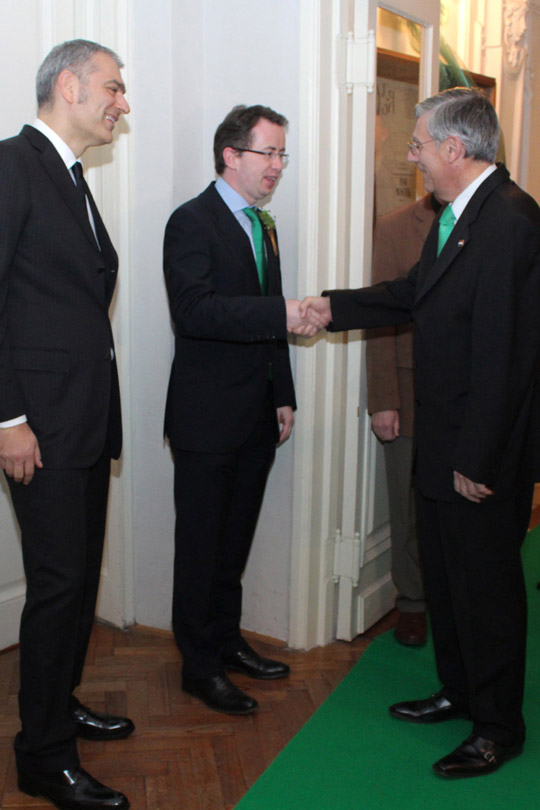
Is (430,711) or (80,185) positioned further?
(430,711)

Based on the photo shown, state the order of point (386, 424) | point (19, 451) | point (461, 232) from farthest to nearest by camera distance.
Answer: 1. point (386, 424)
2. point (461, 232)
3. point (19, 451)

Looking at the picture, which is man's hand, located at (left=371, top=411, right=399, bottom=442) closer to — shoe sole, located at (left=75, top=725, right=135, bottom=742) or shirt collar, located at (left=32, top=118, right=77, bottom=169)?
shoe sole, located at (left=75, top=725, right=135, bottom=742)

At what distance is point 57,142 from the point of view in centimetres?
215

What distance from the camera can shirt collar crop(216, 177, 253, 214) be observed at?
2.67 m

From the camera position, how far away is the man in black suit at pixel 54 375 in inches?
80.0

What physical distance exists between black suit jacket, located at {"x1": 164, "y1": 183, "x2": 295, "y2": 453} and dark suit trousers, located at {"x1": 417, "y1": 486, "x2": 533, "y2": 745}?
0.68 meters

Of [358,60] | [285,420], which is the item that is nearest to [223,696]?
[285,420]

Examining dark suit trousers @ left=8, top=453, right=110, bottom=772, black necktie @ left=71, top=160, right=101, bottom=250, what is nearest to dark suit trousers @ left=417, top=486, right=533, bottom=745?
dark suit trousers @ left=8, top=453, right=110, bottom=772

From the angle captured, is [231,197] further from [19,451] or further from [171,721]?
[171,721]

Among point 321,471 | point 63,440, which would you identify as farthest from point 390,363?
point 63,440

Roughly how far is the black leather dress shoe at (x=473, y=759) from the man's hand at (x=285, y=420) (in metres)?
1.13

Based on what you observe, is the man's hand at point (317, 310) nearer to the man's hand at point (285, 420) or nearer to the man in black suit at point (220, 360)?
the man in black suit at point (220, 360)

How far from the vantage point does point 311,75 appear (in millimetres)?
2791

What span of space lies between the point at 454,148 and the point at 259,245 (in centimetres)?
73
